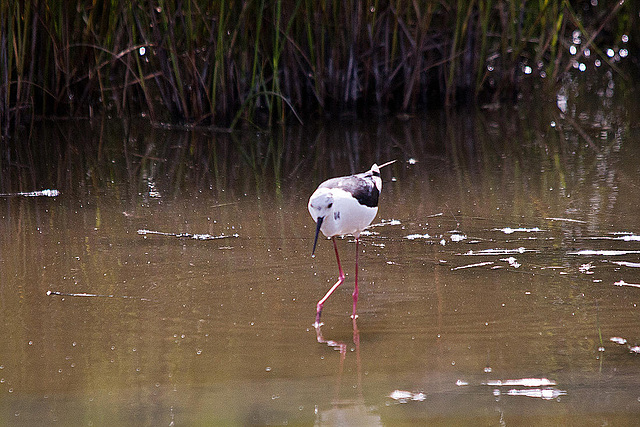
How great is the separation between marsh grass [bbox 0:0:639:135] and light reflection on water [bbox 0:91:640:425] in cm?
136

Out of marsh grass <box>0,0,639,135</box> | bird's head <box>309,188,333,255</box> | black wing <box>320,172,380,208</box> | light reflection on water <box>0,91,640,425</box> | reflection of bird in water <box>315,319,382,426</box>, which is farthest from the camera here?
marsh grass <box>0,0,639,135</box>

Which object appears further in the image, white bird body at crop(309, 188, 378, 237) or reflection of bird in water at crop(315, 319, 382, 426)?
white bird body at crop(309, 188, 378, 237)

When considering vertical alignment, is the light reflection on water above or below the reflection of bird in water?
above

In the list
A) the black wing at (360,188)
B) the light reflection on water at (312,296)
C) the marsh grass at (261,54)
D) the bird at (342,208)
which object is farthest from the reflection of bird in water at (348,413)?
the marsh grass at (261,54)

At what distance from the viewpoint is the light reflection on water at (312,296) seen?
3.20 metres

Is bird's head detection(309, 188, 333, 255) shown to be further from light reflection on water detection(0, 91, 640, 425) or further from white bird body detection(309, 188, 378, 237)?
light reflection on water detection(0, 91, 640, 425)

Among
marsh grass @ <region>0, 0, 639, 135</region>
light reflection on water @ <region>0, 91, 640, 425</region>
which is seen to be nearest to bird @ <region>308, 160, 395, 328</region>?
light reflection on water @ <region>0, 91, 640, 425</region>

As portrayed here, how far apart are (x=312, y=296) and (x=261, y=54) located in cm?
461

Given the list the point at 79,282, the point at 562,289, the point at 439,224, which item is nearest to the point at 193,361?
the point at 79,282

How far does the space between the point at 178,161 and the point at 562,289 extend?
4.03m

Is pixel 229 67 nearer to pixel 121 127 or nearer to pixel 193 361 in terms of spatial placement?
pixel 121 127

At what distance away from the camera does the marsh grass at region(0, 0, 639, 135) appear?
8.00 metres

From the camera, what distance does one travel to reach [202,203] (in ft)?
19.5

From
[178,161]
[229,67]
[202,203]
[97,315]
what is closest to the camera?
[97,315]
